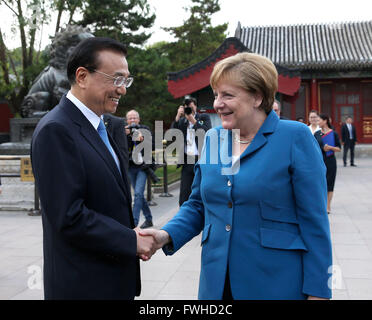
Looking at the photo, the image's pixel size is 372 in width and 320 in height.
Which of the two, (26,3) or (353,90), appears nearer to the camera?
(26,3)

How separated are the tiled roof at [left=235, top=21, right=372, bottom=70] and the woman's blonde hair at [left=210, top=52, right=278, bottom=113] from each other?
62.1ft

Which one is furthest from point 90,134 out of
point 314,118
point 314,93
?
point 314,93

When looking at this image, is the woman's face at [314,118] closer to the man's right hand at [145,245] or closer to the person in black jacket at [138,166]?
the person in black jacket at [138,166]

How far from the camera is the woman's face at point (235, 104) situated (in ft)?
6.04

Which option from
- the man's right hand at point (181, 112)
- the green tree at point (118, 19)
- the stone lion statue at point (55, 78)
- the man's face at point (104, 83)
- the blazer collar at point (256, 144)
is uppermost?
the green tree at point (118, 19)

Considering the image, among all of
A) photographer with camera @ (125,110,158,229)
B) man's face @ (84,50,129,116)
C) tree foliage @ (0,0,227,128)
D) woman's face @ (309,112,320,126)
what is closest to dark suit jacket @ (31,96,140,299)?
man's face @ (84,50,129,116)

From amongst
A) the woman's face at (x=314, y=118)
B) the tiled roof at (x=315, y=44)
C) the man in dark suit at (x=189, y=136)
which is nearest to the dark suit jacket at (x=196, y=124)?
the man in dark suit at (x=189, y=136)

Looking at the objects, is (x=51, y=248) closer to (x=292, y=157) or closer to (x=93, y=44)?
(x=93, y=44)

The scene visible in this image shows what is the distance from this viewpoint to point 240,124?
74.6 inches

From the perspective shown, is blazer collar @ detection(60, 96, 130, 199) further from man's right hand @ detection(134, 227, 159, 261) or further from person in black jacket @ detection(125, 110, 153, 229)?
person in black jacket @ detection(125, 110, 153, 229)

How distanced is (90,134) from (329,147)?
607cm

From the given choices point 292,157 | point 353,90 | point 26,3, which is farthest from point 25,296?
point 353,90

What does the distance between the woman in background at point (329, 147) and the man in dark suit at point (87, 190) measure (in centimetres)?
582

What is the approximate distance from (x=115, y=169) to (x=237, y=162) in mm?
510
